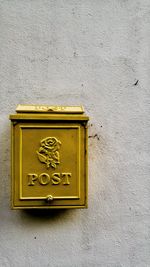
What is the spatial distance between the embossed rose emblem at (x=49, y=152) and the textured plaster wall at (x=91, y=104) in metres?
0.31

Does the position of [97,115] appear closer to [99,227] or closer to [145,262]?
[99,227]

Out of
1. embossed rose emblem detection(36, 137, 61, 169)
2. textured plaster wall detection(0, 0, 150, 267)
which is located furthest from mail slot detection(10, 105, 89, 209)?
textured plaster wall detection(0, 0, 150, 267)

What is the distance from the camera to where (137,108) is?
6.36ft

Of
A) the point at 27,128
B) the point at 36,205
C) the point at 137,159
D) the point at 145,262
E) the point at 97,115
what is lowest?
the point at 145,262

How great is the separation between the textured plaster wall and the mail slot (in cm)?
23

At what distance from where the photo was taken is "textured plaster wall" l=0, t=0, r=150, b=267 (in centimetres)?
185

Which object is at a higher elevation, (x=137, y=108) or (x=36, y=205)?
(x=137, y=108)

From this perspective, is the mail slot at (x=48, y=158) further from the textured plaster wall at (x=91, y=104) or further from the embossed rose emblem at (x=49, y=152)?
the textured plaster wall at (x=91, y=104)

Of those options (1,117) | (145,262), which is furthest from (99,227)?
(1,117)

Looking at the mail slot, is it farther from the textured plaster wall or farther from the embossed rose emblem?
the textured plaster wall

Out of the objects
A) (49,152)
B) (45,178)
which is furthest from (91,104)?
(45,178)

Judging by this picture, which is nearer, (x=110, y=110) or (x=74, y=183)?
(x=74, y=183)

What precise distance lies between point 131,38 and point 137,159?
80cm

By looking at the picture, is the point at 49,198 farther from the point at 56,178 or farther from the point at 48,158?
the point at 48,158
